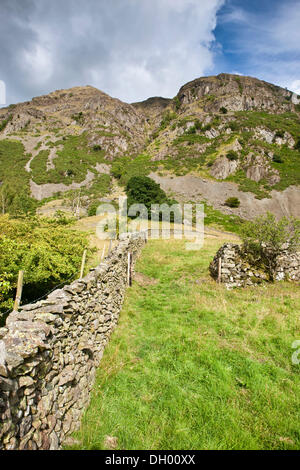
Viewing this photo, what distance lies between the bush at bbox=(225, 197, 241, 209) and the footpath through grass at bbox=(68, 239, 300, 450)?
6395 centimetres

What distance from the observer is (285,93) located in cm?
17325

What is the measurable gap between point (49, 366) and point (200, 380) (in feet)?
11.9

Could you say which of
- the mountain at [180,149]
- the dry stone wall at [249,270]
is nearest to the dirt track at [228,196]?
the mountain at [180,149]

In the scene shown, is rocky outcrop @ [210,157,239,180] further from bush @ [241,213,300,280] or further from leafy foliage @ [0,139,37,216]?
bush @ [241,213,300,280]

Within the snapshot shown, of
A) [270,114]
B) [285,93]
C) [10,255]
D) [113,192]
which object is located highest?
[285,93]

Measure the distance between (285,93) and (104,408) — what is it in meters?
241

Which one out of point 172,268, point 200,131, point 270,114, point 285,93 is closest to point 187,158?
point 200,131

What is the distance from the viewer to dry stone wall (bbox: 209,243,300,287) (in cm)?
1206

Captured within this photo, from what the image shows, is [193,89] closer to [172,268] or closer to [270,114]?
[270,114]

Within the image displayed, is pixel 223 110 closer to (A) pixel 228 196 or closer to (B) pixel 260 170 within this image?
(B) pixel 260 170

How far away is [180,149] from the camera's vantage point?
116 meters

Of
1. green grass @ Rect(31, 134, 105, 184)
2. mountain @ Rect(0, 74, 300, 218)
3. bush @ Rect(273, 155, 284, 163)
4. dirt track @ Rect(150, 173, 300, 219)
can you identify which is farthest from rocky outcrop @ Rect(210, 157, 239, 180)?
green grass @ Rect(31, 134, 105, 184)

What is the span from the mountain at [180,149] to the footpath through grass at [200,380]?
4994cm

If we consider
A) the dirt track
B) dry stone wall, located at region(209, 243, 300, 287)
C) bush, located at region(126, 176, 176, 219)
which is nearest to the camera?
dry stone wall, located at region(209, 243, 300, 287)
